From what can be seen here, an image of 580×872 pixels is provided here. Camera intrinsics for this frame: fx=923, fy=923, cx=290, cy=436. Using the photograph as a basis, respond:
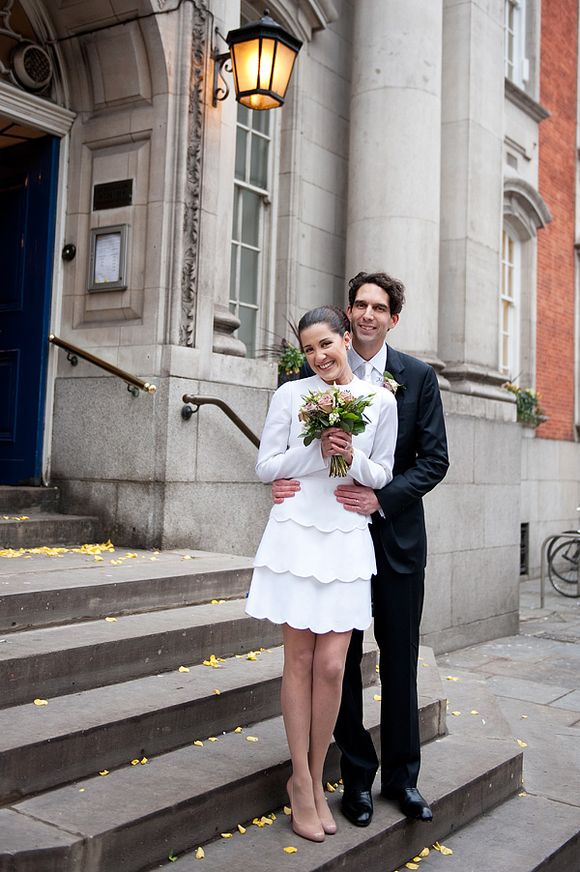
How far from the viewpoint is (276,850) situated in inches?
136

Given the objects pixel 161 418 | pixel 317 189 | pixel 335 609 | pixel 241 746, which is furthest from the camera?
pixel 317 189

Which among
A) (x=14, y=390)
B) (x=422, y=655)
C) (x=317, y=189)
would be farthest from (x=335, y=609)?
(x=317, y=189)

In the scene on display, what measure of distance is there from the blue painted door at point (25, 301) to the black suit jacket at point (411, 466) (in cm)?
424

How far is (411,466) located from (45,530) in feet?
11.6

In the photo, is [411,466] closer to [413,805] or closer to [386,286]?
[386,286]

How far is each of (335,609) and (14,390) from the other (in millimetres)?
4796

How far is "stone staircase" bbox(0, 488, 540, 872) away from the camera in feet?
10.9

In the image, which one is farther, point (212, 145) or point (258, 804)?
point (212, 145)

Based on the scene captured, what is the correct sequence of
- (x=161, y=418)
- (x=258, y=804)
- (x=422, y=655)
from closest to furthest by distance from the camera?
(x=258, y=804)
(x=422, y=655)
(x=161, y=418)

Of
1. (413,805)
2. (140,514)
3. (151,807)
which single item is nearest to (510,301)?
(140,514)

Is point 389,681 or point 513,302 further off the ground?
point 513,302

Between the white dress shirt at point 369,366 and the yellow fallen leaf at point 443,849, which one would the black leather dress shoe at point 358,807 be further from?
the white dress shirt at point 369,366

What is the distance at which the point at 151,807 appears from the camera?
11.0ft

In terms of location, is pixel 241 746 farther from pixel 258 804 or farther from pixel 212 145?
pixel 212 145
